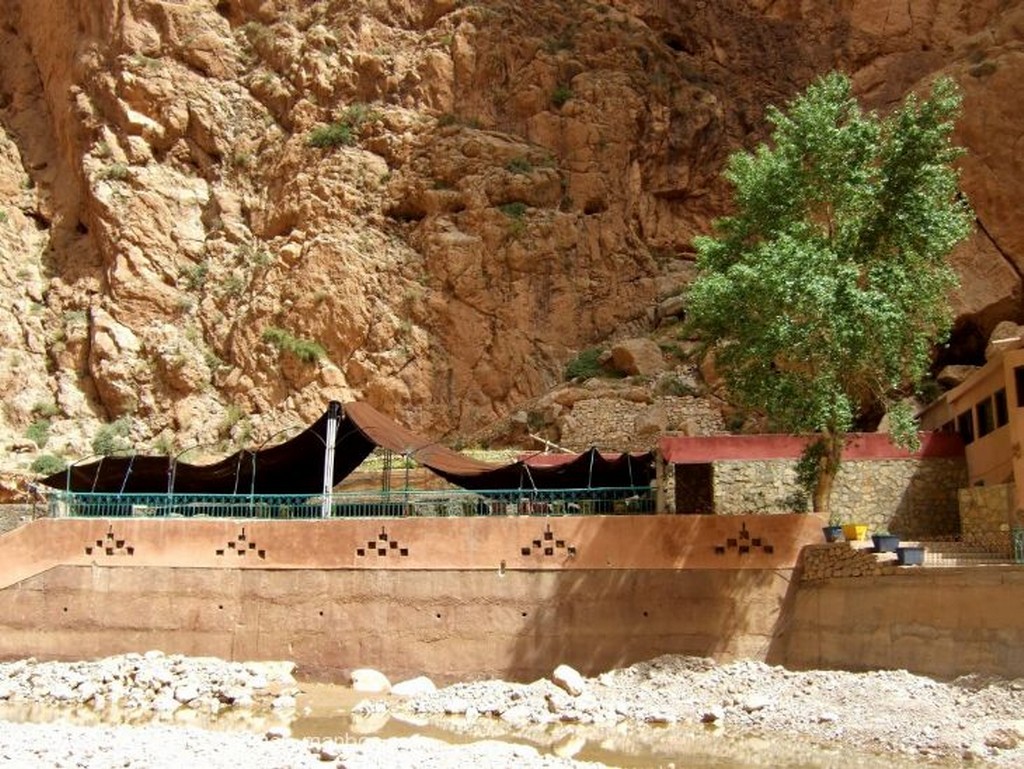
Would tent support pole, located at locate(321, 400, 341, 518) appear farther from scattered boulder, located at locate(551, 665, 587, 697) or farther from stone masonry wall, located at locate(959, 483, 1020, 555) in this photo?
stone masonry wall, located at locate(959, 483, 1020, 555)

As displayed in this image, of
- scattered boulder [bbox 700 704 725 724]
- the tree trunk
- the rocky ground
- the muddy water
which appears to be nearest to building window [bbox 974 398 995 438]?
the tree trunk

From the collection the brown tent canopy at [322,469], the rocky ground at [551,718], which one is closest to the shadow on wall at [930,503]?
the brown tent canopy at [322,469]

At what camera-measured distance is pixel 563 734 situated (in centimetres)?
1474

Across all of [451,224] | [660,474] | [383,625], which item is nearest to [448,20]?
[451,224]

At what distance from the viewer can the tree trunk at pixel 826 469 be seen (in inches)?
677

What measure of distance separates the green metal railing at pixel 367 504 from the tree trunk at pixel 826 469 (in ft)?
9.82

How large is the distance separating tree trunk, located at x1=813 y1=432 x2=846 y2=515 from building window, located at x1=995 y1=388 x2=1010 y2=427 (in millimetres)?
3486

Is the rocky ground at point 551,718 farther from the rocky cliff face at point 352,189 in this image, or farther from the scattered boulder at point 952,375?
the rocky cliff face at point 352,189

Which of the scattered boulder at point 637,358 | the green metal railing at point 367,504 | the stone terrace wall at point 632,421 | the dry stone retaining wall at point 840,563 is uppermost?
the scattered boulder at point 637,358

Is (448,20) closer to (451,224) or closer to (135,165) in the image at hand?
(451,224)

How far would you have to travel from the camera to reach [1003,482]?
18.3m

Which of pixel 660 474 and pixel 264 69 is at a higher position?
pixel 264 69

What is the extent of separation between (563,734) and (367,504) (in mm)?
6424

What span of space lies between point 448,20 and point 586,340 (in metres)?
13.3
